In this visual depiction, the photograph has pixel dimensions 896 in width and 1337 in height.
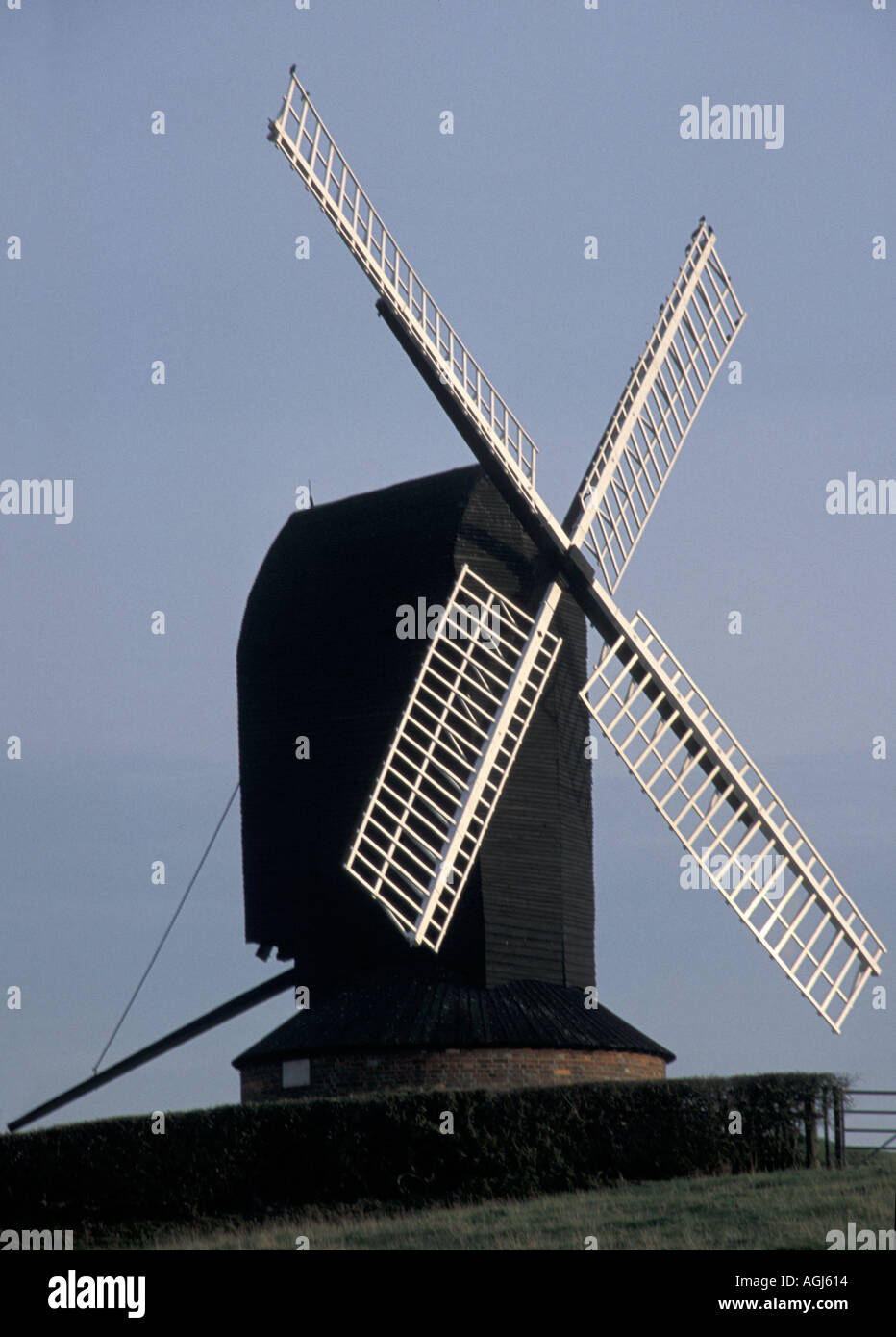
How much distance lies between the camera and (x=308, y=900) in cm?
2473

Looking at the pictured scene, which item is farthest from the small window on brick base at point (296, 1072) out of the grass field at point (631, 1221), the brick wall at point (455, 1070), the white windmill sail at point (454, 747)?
the grass field at point (631, 1221)

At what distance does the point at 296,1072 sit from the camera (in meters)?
23.8

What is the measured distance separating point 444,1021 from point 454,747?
10.9ft

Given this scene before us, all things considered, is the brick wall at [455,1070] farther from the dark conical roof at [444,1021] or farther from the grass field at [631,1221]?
the grass field at [631,1221]

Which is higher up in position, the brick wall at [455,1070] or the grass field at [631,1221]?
the brick wall at [455,1070]

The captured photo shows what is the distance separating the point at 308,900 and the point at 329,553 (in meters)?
4.59

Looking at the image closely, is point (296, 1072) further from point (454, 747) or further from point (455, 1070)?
point (454, 747)

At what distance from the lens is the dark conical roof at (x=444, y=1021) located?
22.9 m

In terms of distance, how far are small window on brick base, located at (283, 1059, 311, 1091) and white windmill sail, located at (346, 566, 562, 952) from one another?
2.26 m

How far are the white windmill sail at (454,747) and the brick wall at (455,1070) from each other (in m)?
1.43
